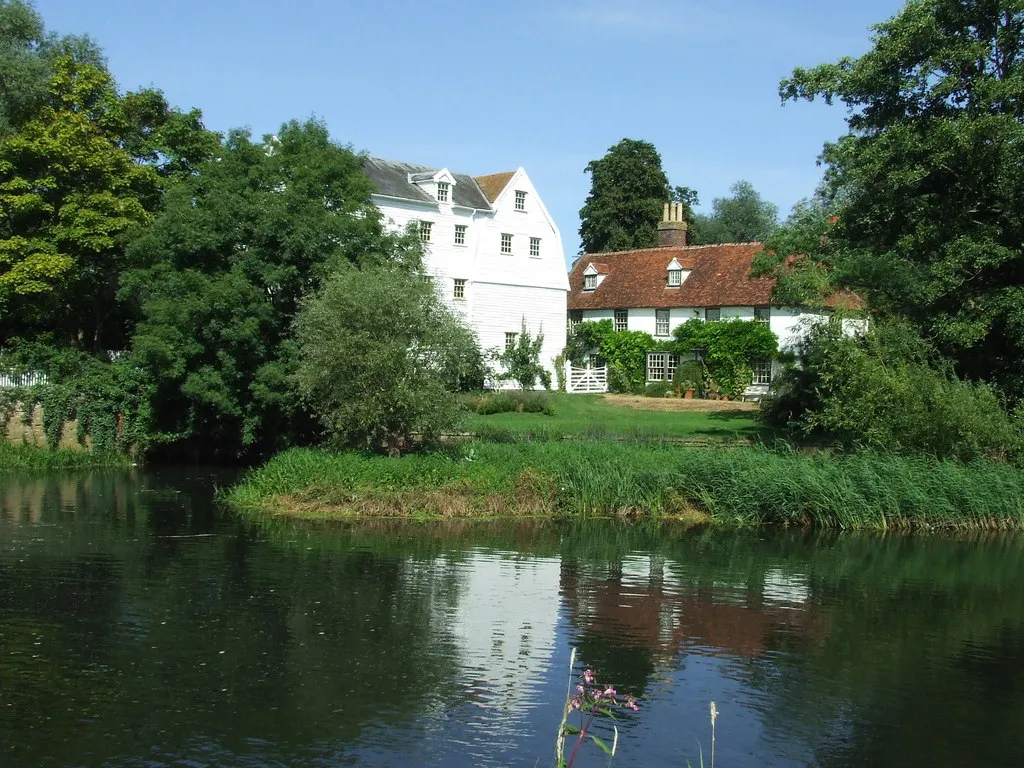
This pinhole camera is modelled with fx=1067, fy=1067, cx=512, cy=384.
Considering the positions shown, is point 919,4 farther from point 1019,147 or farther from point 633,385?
point 633,385

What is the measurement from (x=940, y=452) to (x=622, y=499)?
8.65 meters

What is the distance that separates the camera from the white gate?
54.8m

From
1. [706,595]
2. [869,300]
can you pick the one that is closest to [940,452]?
→ [869,300]

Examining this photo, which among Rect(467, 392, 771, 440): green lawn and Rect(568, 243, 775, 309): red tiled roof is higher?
Rect(568, 243, 775, 309): red tiled roof

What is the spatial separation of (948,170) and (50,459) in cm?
2880

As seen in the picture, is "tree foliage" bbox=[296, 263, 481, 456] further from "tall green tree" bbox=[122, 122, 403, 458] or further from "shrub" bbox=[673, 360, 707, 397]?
"shrub" bbox=[673, 360, 707, 397]

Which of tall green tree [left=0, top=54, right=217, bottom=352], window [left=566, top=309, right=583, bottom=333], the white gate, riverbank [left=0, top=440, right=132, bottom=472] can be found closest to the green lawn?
the white gate

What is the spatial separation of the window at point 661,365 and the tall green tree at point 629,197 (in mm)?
19762

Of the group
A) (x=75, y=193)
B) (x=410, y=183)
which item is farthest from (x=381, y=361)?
(x=410, y=183)

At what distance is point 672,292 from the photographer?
5762 centimetres

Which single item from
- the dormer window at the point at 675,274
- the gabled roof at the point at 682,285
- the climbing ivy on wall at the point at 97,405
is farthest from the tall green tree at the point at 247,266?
the dormer window at the point at 675,274

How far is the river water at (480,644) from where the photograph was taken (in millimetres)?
11305

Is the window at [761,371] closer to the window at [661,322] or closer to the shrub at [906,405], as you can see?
the window at [661,322]

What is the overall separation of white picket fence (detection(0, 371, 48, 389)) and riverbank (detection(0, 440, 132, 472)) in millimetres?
2161
